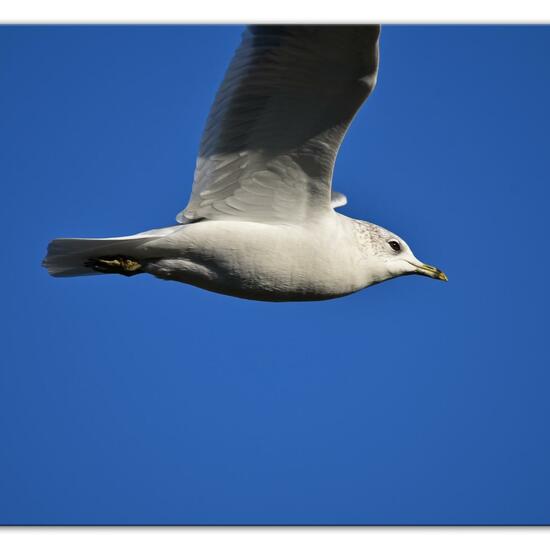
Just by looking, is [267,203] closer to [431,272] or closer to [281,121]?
[281,121]

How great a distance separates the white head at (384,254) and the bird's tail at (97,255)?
1.13 meters

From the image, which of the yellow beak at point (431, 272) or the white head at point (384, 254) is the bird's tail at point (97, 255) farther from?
the yellow beak at point (431, 272)

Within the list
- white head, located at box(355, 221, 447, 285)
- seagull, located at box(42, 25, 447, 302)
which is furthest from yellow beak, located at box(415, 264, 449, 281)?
seagull, located at box(42, 25, 447, 302)

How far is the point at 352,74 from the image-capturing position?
21.5 ft

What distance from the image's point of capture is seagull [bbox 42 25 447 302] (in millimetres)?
6645

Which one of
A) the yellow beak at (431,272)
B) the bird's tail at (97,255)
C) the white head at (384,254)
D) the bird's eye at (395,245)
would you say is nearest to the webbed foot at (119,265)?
the bird's tail at (97,255)

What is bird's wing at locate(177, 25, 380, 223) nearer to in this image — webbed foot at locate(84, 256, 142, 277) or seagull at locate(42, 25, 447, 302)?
seagull at locate(42, 25, 447, 302)

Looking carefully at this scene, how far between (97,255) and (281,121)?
4.21ft

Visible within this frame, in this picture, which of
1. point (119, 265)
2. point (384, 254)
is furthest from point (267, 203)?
point (119, 265)

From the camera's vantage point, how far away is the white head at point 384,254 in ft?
24.3

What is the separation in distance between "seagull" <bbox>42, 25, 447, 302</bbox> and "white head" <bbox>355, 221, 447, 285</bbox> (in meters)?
0.01

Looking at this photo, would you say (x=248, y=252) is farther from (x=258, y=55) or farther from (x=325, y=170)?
(x=258, y=55)
